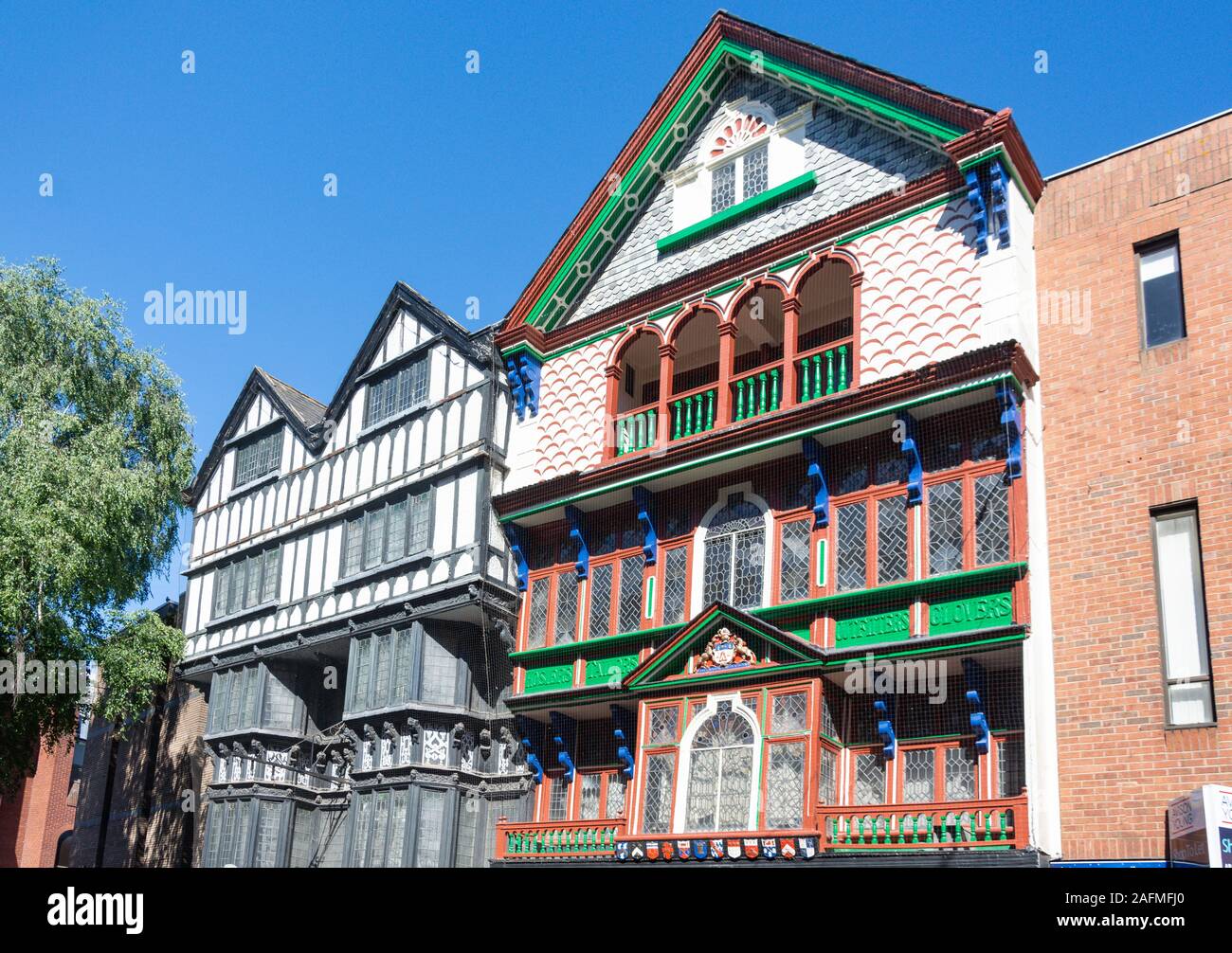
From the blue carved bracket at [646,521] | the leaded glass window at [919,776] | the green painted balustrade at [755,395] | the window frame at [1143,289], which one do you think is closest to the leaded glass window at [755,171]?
the green painted balustrade at [755,395]

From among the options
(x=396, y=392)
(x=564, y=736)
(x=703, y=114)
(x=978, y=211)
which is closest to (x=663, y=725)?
(x=564, y=736)

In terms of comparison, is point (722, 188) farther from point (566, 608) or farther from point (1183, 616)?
point (1183, 616)

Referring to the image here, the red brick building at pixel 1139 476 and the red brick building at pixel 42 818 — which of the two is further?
the red brick building at pixel 42 818

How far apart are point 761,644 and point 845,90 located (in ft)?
32.5

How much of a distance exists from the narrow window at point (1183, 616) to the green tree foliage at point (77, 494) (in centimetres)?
2012

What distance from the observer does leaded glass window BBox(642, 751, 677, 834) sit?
66.9 feet

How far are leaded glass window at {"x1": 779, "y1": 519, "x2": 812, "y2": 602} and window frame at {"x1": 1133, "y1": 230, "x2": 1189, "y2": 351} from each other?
5.84 m

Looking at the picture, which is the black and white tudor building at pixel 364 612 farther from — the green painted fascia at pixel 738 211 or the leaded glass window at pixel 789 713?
the leaded glass window at pixel 789 713

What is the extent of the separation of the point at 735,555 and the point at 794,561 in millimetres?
1247

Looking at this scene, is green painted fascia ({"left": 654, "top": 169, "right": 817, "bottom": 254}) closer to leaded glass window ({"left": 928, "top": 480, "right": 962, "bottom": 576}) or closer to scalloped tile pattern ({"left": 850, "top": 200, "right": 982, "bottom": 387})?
scalloped tile pattern ({"left": 850, "top": 200, "right": 982, "bottom": 387})

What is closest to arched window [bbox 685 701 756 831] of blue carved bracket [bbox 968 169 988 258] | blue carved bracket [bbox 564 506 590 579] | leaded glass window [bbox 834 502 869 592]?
leaded glass window [bbox 834 502 869 592]

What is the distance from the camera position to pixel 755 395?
2280 cm

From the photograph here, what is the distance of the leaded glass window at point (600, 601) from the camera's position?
2331cm
